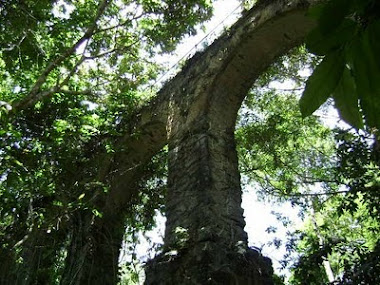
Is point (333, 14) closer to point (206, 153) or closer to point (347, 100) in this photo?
point (347, 100)

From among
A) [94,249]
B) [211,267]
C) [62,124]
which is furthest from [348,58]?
[94,249]

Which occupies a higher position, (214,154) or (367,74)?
(214,154)

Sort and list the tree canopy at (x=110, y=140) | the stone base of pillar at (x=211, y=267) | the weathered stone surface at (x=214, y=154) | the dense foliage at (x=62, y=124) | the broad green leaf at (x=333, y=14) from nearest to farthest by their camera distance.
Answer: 1. the broad green leaf at (x=333, y=14)
2. the stone base of pillar at (x=211, y=267)
3. the weathered stone surface at (x=214, y=154)
4. the tree canopy at (x=110, y=140)
5. the dense foliage at (x=62, y=124)

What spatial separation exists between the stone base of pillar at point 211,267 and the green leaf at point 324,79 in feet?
7.42

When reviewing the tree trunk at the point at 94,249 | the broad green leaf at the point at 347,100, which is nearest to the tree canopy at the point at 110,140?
the tree trunk at the point at 94,249

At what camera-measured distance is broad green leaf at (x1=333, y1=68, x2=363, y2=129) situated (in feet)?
2.41

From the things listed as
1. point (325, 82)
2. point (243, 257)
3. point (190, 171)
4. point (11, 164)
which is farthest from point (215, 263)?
point (11, 164)

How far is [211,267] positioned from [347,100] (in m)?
2.34

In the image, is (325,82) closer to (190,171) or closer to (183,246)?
(183,246)

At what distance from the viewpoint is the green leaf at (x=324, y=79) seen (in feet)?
2.37

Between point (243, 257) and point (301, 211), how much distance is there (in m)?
4.29

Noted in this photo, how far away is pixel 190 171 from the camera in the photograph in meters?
3.95

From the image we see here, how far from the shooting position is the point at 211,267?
285cm

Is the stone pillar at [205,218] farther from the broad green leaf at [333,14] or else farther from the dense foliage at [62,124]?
the broad green leaf at [333,14]
